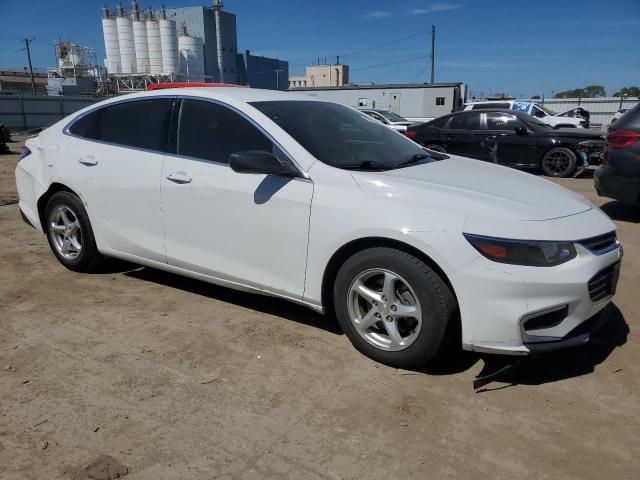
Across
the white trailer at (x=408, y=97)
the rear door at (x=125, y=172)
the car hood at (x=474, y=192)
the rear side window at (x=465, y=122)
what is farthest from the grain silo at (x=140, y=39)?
the car hood at (x=474, y=192)

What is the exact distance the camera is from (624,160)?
6.36 metres

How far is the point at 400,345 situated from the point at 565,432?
0.94 metres

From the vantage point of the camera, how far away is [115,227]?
13.5ft

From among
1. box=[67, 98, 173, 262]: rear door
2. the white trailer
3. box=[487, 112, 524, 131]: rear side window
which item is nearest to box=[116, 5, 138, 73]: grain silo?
the white trailer

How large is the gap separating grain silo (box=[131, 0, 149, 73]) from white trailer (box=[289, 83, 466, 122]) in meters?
42.8

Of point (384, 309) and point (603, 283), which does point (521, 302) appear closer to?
point (603, 283)

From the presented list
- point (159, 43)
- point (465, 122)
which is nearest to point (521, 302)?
point (465, 122)

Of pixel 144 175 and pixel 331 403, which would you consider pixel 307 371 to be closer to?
pixel 331 403

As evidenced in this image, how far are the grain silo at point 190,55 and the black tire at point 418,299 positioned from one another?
74141mm

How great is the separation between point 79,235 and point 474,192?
3405mm

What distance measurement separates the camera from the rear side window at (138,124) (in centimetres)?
390

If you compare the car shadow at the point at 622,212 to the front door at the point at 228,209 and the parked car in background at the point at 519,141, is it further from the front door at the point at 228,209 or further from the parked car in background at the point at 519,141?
the front door at the point at 228,209

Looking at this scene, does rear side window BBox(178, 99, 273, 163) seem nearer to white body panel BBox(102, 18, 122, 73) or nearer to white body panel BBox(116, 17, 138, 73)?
white body panel BBox(116, 17, 138, 73)

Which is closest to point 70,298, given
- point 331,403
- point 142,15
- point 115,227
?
point 115,227
